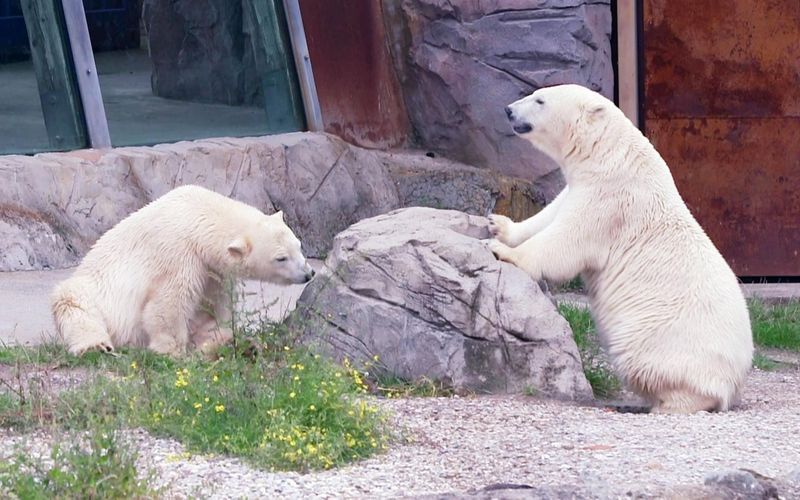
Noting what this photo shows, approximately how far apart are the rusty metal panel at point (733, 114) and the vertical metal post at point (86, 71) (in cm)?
383

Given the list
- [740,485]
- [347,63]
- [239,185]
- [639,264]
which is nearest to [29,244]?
[239,185]

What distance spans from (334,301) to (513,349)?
0.75m

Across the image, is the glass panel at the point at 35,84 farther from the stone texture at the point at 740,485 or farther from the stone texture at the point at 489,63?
the stone texture at the point at 740,485

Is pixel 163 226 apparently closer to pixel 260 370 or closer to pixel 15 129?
pixel 260 370

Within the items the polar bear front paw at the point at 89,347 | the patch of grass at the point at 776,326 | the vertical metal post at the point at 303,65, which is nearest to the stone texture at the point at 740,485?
the polar bear front paw at the point at 89,347

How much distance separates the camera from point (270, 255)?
5598 mm

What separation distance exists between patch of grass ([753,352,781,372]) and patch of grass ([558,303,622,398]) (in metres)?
0.84

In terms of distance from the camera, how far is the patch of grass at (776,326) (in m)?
7.03

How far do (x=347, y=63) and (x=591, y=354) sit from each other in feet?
11.5

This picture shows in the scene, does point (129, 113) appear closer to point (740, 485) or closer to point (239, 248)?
point (239, 248)

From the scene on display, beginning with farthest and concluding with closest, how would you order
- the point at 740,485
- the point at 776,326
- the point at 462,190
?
the point at 462,190 → the point at 776,326 → the point at 740,485

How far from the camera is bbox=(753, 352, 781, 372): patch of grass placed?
6.50 m

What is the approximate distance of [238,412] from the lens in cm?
406

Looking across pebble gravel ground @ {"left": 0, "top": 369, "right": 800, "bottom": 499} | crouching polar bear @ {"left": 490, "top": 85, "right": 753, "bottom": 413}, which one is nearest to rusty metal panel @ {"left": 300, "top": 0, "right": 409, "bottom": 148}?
crouching polar bear @ {"left": 490, "top": 85, "right": 753, "bottom": 413}
